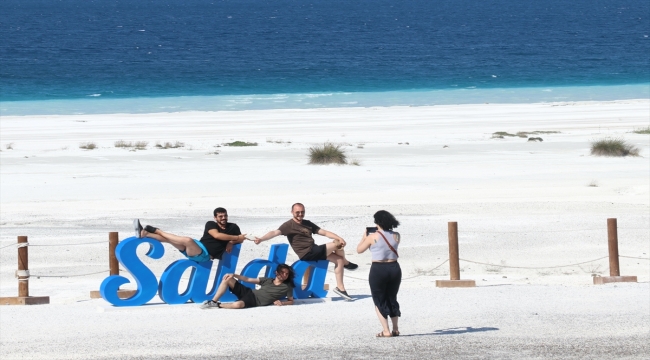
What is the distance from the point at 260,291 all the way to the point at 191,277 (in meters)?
0.84

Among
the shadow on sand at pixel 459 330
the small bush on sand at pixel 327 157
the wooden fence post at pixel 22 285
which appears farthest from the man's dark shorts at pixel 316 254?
the small bush on sand at pixel 327 157

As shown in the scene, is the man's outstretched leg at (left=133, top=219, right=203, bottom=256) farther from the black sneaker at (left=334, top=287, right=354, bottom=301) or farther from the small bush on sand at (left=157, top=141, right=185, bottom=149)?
the small bush on sand at (left=157, top=141, right=185, bottom=149)

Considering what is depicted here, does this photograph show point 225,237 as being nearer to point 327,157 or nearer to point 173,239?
point 173,239

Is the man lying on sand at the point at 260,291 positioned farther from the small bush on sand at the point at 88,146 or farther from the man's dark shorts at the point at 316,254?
the small bush on sand at the point at 88,146

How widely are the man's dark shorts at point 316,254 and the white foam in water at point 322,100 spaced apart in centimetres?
4175

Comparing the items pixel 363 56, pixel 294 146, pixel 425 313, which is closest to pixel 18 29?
pixel 363 56

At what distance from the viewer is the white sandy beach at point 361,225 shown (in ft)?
31.8

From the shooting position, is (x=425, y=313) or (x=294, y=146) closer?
(x=425, y=313)

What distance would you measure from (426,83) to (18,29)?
68.1m

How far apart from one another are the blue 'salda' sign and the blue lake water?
139ft

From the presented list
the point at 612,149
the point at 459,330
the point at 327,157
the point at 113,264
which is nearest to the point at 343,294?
the point at 459,330

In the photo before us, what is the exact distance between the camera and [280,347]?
9.34 metres

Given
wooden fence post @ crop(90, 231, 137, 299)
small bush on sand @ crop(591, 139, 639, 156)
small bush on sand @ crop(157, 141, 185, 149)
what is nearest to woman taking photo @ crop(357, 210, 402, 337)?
wooden fence post @ crop(90, 231, 137, 299)

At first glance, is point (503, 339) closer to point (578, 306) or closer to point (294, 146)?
point (578, 306)
